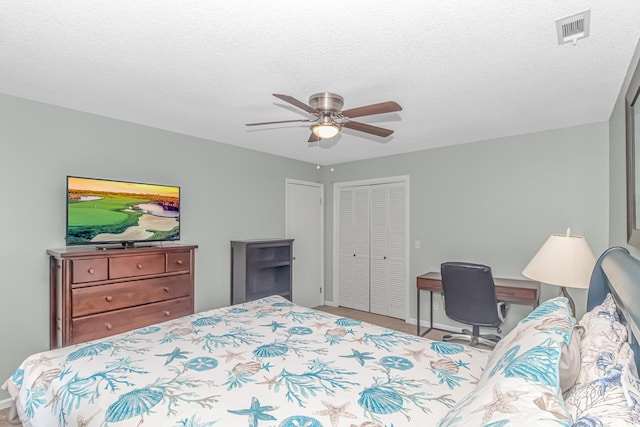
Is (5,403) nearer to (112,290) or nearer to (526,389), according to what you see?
(112,290)

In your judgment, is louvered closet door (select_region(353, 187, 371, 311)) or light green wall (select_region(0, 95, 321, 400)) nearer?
light green wall (select_region(0, 95, 321, 400))

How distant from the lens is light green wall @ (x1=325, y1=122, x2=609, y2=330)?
11.2ft

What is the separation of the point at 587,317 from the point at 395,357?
0.91m

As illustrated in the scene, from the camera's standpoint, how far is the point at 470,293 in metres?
3.38

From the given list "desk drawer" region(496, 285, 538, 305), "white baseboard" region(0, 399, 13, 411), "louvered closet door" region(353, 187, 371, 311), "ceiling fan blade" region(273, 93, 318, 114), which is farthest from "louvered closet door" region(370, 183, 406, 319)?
"white baseboard" region(0, 399, 13, 411)

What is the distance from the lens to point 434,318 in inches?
175

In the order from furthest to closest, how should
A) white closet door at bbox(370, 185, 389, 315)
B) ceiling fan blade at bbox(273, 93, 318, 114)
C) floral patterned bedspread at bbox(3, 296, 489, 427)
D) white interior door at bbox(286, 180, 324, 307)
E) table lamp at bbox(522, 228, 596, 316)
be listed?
white interior door at bbox(286, 180, 324, 307), white closet door at bbox(370, 185, 389, 315), table lamp at bbox(522, 228, 596, 316), ceiling fan blade at bbox(273, 93, 318, 114), floral patterned bedspread at bbox(3, 296, 489, 427)

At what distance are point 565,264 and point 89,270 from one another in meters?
3.50

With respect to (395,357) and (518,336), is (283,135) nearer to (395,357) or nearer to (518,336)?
(395,357)

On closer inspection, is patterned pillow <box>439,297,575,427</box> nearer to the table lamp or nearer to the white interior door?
the table lamp

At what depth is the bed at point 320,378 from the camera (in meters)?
1.01

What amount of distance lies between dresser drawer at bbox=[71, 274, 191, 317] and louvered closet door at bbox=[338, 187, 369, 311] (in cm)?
266

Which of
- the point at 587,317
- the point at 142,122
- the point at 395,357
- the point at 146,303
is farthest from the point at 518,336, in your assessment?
the point at 142,122

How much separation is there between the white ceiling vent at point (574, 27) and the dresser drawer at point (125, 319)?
3.49 m
